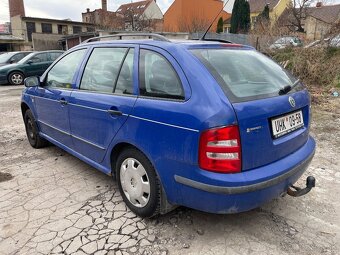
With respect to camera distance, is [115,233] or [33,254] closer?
[33,254]

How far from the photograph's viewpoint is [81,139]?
351 cm

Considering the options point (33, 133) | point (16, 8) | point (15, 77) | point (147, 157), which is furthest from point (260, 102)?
point (16, 8)

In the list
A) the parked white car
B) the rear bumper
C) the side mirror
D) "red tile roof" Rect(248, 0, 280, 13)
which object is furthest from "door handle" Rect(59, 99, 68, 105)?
"red tile roof" Rect(248, 0, 280, 13)

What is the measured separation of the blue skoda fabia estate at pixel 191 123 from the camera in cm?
221

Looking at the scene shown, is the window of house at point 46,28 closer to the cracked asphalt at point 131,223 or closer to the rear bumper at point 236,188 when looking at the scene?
the cracked asphalt at point 131,223

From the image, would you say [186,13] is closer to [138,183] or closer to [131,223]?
[138,183]

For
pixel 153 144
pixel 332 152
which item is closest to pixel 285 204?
pixel 153 144

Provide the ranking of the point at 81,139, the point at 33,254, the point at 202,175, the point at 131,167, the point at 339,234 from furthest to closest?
the point at 81,139 < the point at 131,167 < the point at 339,234 < the point at 33,254 < the point at 202,175

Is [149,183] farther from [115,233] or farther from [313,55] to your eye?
[313,55]

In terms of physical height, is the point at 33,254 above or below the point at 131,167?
below

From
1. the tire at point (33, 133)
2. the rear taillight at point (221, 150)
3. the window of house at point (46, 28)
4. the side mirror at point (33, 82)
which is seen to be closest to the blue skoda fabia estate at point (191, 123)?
the rear taillight at point (221, 150)

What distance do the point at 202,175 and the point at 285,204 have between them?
1385mm

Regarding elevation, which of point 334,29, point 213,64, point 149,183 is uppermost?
point 334,29

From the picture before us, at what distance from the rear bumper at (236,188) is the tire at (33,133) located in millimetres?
3194
